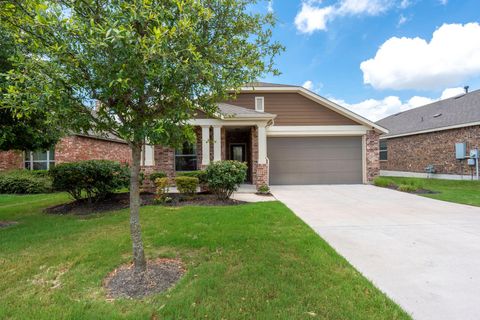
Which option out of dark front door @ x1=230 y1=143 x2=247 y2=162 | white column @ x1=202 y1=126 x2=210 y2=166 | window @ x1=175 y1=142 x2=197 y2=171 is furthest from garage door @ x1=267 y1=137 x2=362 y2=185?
window @ x1=175 y1=142 x2=197 y2=171

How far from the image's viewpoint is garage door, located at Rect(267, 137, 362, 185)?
42.2 feet

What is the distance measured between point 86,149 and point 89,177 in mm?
7966

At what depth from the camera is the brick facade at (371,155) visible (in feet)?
41.9

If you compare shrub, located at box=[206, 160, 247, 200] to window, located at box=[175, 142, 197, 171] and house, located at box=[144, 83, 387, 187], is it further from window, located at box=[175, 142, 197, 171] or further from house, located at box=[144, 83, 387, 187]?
house, located at box=[144, 83, 387, 187]

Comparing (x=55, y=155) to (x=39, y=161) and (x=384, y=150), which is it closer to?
(x=39, y=161)

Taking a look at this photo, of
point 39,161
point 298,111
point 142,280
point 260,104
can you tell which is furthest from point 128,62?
point 39,161

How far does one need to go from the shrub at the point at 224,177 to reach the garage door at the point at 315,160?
4855 millimetres

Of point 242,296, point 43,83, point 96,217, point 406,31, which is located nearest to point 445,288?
point 242,296

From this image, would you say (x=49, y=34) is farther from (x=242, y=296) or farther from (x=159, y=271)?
(x=242, y=296)

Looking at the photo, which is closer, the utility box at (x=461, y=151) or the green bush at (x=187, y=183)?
the green bush at (x=187, y=183)

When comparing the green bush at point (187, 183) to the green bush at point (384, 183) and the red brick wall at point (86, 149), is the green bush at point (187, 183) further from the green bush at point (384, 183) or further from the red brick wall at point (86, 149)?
the green bush at point (384, 183)

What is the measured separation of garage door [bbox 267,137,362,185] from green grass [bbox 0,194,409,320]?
280 inches

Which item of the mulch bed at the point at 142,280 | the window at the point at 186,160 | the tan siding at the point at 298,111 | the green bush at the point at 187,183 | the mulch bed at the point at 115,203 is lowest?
the mulch bed at the point at 142,280

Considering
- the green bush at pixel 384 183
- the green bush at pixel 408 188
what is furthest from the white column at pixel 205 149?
the green bush at pixel 408 188
